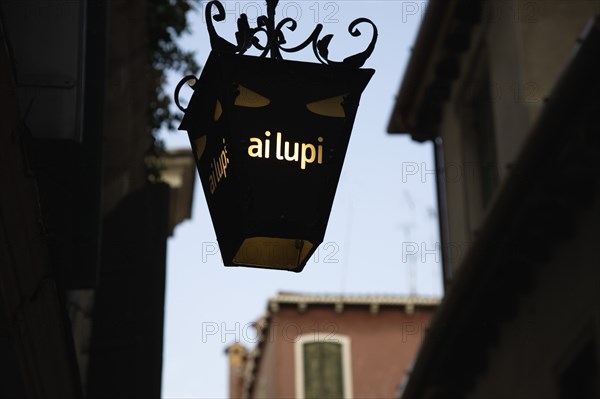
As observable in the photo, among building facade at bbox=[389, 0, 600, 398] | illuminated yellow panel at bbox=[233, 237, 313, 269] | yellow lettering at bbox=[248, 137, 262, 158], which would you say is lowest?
A: illuminated yellow panel at bbox=[233, 237, 313, 269]

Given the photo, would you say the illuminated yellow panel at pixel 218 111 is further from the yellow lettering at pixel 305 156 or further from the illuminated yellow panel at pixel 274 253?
the illuminated yellow panel at pixel 274 253

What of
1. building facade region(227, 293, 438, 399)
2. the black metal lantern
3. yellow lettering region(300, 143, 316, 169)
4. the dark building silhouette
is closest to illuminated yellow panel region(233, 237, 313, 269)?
the black metal lantern

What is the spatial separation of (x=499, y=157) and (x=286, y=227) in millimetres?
9431

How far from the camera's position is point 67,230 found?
26.2 ft

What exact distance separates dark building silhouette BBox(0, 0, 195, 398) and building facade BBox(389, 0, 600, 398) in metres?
3.12

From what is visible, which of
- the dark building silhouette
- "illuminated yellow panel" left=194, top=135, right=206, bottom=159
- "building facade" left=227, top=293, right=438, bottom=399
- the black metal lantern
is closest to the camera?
the black metal lantern

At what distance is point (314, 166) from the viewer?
18.1 ft

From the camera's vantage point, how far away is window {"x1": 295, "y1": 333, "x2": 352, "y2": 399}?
38.4m

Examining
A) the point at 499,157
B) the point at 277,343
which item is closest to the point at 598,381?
the point at 499,157

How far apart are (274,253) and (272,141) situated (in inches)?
17.1

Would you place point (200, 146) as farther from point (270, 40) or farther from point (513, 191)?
point (513, 191)

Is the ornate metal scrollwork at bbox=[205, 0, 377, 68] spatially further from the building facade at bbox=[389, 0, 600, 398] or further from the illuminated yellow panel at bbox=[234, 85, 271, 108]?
the building facade at bbox=[389, 0, 600, 398]

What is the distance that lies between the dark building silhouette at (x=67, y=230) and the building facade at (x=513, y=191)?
10.2 ft

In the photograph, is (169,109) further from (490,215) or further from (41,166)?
(41,166)
